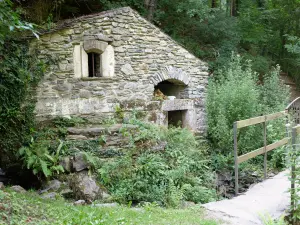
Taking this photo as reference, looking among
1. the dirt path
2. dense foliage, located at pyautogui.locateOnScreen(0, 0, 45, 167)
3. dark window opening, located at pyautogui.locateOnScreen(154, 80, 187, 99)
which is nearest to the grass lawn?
the dirt path

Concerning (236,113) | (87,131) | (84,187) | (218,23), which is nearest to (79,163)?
(84,187)

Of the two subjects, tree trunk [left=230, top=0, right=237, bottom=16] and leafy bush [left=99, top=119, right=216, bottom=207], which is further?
tree trunk [left=230, top=0, right=237, bottom=16]

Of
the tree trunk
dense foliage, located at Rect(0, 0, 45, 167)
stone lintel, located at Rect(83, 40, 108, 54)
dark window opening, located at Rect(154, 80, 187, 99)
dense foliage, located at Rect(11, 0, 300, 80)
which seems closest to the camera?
dense foliage, located at Rect(0, 0, 45, 167)

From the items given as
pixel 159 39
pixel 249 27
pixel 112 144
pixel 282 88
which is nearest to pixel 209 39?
pixel 249 27

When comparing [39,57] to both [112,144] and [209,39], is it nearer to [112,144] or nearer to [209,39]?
[112,144]

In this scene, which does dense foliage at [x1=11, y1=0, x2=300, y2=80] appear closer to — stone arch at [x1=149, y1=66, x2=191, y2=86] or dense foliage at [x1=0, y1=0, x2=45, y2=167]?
dense foliage at [x1=0, y1=0, x2=45, y2=167]

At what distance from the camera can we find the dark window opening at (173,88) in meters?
10.0

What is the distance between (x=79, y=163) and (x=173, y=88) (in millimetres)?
4582

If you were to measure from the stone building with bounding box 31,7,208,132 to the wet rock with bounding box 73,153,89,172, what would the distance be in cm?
145

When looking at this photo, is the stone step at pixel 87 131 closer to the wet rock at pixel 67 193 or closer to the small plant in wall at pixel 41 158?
the small plant in wall at pixel 41 158

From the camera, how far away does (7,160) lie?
288 inches

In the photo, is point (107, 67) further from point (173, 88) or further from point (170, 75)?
point (173, 88)

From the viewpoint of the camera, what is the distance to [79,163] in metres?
6.70

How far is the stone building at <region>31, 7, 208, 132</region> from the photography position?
772 cm
